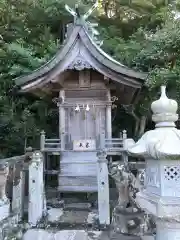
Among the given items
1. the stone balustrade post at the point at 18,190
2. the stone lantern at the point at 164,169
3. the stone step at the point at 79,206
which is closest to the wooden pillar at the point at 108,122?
the stone step at the point at 79,206

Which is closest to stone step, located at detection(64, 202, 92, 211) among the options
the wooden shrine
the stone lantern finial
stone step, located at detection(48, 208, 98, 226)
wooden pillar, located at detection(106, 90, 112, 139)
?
stone step, located at detection(48, 208, 98, 226)

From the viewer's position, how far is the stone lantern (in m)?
2.94

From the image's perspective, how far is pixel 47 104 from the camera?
12375 millimetres

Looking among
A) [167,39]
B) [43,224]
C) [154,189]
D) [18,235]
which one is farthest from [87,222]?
[167,39]

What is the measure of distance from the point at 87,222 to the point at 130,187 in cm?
157

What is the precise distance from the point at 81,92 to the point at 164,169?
6.49m

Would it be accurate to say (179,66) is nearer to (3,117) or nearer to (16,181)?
(16,181)

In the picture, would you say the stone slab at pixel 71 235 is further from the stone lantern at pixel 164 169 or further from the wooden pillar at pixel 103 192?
the stone lantern at pixel 164 169

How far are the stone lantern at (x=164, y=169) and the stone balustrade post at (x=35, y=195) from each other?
3550mm

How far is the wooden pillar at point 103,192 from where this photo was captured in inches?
238

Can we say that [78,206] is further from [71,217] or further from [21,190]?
[21,190]

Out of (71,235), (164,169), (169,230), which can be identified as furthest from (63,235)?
(164,169)

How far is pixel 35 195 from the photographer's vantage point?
6258 mm

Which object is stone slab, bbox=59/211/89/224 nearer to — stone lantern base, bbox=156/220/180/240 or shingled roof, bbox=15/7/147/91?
stone lantern base, bbox=156/220/180/240
